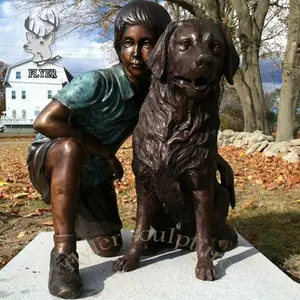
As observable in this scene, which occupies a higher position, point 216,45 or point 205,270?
point 216,45

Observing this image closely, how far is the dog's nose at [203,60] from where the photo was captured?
1.74m

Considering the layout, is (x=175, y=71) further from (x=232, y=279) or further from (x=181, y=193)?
(x=232, y=279)

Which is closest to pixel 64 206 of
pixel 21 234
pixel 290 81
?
pixel 21 234

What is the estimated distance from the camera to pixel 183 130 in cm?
196

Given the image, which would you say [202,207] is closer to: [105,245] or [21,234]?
[105,245]

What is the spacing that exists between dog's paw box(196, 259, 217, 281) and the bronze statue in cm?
62

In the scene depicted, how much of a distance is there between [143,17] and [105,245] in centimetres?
142

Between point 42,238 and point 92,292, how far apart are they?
3.48 ft

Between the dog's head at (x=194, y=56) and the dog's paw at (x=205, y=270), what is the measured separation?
35.5 inches

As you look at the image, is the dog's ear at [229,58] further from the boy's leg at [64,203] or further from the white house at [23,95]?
the white house at [23,95]

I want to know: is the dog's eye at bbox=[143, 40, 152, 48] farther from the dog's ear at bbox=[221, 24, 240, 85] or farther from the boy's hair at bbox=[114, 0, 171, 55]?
the dog's ear at bbox=[221, 24, 240, 85]

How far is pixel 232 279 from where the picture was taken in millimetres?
2018

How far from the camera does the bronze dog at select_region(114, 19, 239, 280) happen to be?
184cm

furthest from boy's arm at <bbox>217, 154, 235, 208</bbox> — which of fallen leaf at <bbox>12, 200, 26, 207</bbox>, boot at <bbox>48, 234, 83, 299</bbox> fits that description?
fallen leaf at <bbox>12, 200, 26, 207</bbox>
